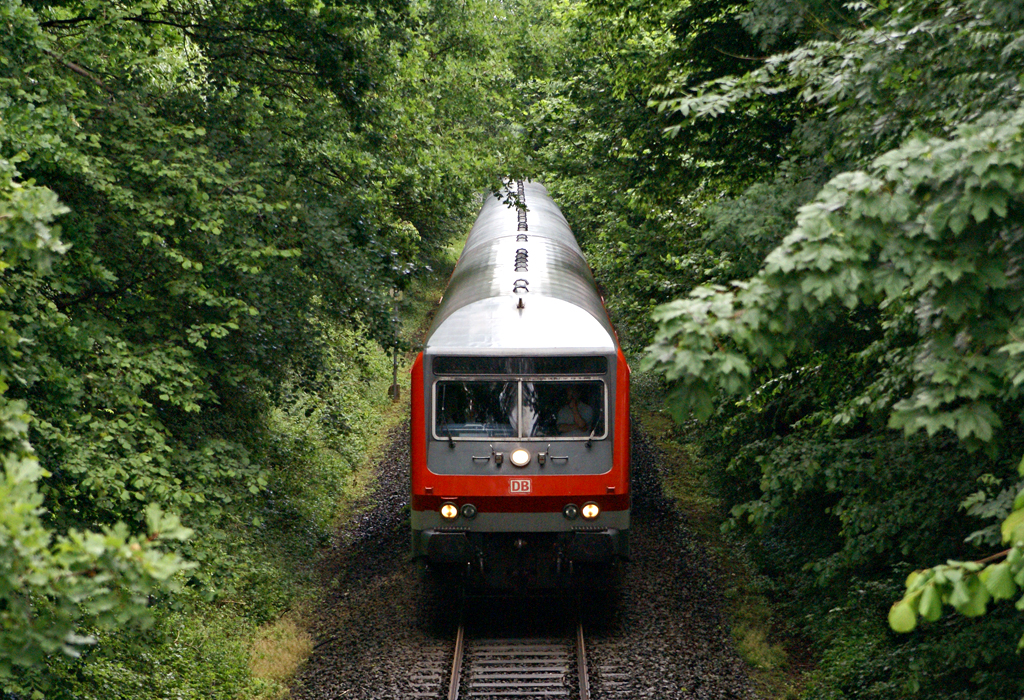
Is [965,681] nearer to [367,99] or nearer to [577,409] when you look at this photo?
[577,409]

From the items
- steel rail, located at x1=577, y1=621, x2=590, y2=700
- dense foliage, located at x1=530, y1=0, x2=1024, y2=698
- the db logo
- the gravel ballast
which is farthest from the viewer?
the db logo

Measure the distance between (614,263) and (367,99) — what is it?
7.17 meters

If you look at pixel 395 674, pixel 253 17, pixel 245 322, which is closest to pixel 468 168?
pixel 253 17

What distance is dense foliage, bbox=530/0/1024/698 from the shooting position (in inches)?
146

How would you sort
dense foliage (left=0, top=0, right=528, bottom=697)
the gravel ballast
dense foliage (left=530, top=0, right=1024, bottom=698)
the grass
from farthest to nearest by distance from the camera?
1. the grass
2. the gravel ballast
3. dense foliage (left=0, top=0, right=528, bottom=697)
4. dense foliage (left=530, top=0, right=1024, bottom=698)

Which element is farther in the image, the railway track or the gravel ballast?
the gravel ballast

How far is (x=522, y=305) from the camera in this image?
8922 millimetres

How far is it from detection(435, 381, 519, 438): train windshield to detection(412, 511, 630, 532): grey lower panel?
78 centimetres

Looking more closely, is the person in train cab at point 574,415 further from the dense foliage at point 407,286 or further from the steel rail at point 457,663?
the steel rail at point 457,663

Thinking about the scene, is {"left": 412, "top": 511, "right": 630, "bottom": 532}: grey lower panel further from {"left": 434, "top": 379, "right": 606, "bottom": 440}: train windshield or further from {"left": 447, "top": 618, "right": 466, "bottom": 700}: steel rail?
{"left": 447, "top": 618, "right": 466, "bottom": 700}: steel rail

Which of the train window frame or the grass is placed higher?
the train window frame

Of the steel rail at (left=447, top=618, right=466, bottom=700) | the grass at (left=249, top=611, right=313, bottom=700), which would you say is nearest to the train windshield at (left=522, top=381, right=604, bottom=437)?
the steel rail at (left=447, top=618, right=466, bottom=700)

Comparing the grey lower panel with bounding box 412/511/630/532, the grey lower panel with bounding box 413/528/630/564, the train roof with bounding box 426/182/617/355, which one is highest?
the train roof with bounding box 426/182/617/355

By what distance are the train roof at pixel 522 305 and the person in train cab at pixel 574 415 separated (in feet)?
1.44
